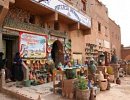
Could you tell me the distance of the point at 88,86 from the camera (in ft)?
35.1

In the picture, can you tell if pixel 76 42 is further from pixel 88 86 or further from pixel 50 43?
pixel 88 86

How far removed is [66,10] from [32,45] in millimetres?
3027

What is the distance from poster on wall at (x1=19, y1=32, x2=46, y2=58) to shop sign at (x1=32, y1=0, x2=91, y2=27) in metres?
1.71

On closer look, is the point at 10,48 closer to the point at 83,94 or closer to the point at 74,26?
the point at 83,94

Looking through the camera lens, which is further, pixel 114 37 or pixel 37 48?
pixel 114 37

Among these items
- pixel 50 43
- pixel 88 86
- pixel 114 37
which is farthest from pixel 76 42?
pixel 114 37

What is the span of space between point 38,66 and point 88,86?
3.55 m

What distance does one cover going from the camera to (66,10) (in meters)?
14.3

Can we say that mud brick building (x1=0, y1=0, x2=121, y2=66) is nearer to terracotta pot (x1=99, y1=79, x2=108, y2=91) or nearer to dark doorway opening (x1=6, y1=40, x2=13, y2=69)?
dark doorway opening (x1=6, y1=40, x2=13, y2=69)

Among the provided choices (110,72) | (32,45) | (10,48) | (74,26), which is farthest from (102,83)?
(10,48)

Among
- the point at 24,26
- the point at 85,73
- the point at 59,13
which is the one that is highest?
the point at 59,13

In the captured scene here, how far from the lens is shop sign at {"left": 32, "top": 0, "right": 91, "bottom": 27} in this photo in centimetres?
1255

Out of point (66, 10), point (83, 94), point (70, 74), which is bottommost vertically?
point (83, 94)

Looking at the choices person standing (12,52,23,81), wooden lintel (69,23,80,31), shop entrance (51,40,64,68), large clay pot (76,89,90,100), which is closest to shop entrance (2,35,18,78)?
person standing (12,52,23,81)
